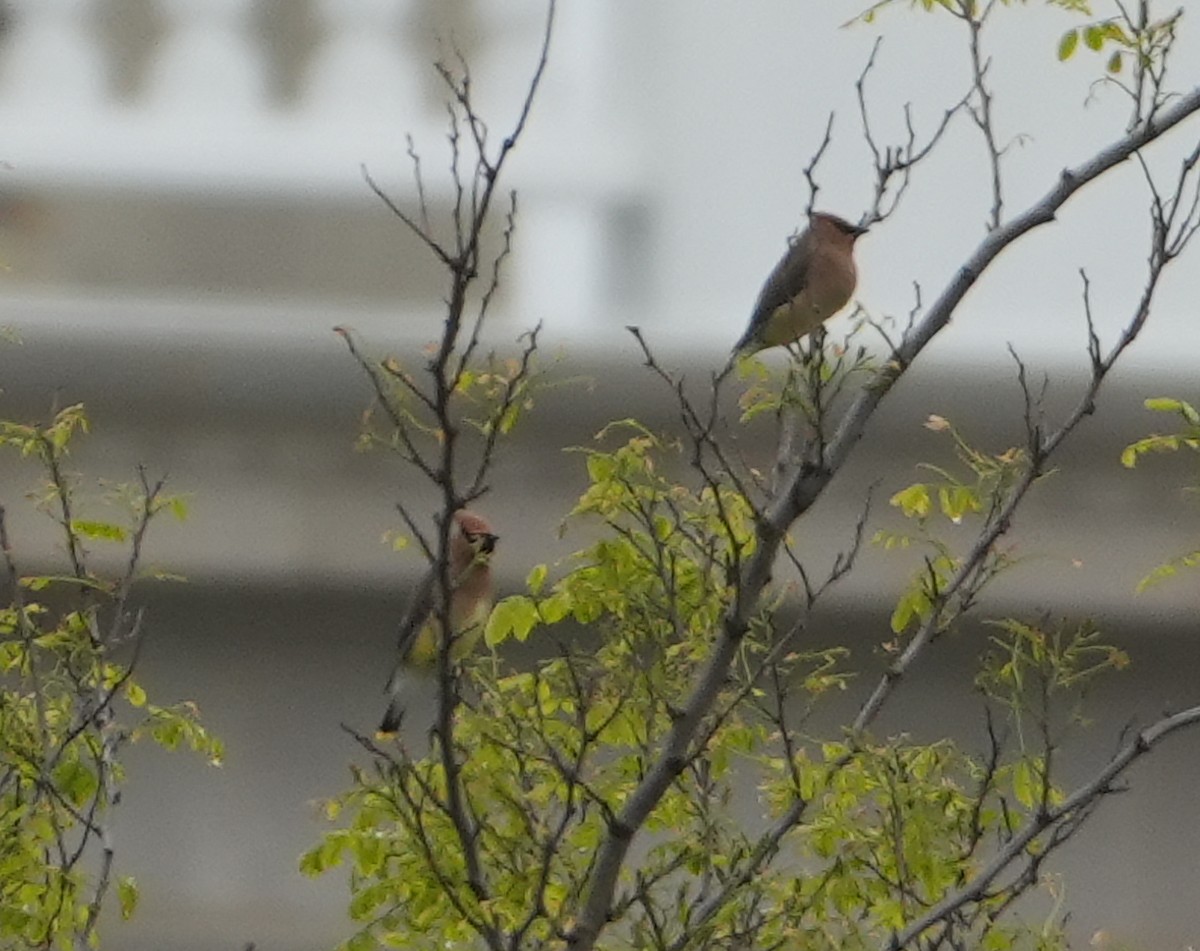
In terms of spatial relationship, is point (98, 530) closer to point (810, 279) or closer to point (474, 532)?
point (474, 532)

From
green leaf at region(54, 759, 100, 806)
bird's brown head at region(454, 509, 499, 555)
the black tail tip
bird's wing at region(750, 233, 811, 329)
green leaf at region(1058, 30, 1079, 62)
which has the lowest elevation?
the black tail tip

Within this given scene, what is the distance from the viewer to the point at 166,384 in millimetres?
5066

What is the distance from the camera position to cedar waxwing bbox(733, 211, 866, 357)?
3.00m

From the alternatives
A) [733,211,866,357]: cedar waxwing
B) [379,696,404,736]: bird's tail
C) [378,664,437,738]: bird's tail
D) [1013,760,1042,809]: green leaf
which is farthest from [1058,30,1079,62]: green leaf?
[379,696,404,736]: bird's tail

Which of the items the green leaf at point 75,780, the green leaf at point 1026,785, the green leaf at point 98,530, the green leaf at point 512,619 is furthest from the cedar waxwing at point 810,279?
the green leaf at point 75,780

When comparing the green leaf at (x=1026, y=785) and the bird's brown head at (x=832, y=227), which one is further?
the bird's brown head at (x=832, y=227)

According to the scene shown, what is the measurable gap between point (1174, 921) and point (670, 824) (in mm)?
3003

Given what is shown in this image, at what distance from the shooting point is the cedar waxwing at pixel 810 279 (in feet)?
9.83

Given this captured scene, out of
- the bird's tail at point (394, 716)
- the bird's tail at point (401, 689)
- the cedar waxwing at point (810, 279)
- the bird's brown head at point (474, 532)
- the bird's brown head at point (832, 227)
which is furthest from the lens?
the bird's tail at point (394, 716)

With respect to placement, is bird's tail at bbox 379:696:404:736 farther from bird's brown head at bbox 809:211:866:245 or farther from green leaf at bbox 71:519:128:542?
bird's brown head at bbox 809:211:866:245

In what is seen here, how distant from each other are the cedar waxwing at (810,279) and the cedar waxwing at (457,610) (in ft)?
1.70

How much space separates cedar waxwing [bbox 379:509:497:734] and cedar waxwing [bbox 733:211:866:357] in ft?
1.70

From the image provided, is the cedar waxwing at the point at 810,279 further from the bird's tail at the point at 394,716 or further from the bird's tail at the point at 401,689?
the bird's tail at the point at 394,716

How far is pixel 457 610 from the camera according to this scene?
2975mm
